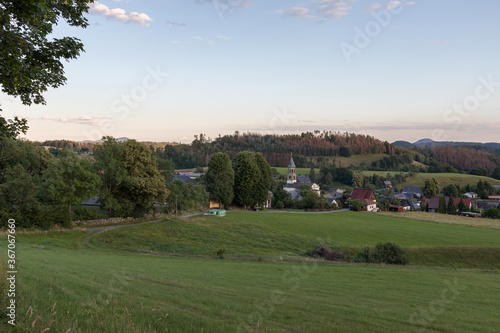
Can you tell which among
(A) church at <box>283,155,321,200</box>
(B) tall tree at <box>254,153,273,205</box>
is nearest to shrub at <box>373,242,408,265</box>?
(B) tall tree at <box>254,153,273,205</box>

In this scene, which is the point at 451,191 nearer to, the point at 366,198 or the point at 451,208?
the point at 451,208

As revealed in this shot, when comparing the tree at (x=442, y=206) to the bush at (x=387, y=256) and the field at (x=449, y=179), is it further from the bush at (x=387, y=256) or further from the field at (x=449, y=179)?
the bush at (x=387, y=256)

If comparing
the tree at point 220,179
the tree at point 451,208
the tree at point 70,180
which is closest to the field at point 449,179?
the tree at point 451,208

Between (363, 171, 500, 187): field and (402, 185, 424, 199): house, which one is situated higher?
(363, 171, 500, 187): field

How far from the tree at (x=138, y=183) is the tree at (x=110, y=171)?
0.63 metres

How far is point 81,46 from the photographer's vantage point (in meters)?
10.3

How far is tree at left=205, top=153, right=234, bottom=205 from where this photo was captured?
2763 inches

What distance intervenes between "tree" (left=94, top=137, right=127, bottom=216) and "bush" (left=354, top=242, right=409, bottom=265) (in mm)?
31791

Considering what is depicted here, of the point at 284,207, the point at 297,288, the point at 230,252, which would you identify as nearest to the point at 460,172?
the point at 284,207

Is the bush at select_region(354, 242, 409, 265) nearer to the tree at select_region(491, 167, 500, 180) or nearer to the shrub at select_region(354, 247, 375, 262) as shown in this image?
the shrub at select_region(354, 247, 375, 262)

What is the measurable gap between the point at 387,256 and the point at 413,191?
128 metres

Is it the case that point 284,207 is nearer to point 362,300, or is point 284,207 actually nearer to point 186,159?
point 362,300

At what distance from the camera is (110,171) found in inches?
1761

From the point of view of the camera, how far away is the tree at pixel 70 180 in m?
39.6
